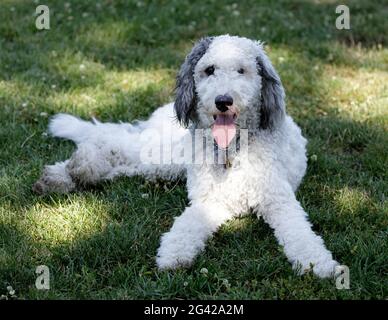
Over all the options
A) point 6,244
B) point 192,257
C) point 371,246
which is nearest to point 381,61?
point 371,246

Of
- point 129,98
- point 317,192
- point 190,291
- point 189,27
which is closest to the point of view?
point 190,291

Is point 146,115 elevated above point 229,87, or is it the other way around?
point 229,87

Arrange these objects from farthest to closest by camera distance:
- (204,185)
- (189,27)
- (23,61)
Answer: (189,27), (23,61), (204,185)

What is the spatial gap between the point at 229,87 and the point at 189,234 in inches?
34.8

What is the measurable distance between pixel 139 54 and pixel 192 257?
11.9ft

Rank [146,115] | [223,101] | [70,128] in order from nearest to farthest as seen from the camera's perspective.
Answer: [223,101] → [70,128] → [146,115]

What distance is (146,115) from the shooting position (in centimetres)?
564

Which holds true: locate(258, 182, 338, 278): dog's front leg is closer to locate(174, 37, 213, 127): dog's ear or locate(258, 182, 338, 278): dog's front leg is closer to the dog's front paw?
the dog's front paw

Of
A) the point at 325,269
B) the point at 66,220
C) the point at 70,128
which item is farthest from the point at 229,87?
the point at 70,128

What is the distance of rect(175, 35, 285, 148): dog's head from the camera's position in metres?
3.72

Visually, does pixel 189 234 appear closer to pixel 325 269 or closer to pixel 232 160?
pixel 232 160

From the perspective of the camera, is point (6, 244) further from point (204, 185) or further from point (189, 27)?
point (189, 27)

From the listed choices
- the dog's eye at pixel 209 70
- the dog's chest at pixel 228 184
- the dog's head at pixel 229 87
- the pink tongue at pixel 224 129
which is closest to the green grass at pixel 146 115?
the dog's chest at pixel 228 184

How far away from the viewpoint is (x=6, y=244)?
3.77 metres
